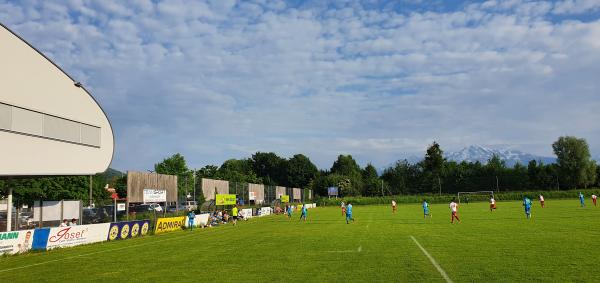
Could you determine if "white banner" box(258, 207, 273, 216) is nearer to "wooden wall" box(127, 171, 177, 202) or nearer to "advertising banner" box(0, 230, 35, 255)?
"wooden wall" box(127, 171, 177, 202)

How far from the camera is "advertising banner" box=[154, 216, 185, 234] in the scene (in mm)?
36081

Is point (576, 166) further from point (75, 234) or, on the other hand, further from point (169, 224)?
point (75, 234)

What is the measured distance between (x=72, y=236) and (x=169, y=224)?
11.8 metres

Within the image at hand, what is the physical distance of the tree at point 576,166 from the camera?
119250 mm

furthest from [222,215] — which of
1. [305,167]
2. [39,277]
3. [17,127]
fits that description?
[305,167]

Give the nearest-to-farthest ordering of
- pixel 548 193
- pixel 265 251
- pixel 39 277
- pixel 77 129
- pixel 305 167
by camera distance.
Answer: pixel 39 277 < pixel 265 251 < pixel 77 129 < pixel 548 193 < pixel 305 167

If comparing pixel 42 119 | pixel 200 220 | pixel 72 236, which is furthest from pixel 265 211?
pixel 42 119

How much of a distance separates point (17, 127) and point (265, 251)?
16.3 metres

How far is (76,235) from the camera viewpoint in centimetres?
2680

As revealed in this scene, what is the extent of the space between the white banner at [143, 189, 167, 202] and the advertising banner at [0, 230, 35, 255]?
13.2 metres

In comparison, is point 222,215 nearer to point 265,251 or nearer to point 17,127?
point 17,127

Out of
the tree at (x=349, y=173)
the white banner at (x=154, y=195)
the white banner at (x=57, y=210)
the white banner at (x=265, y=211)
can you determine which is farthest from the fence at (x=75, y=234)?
the tree at (x=349, y=173)

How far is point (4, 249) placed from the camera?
2200 cm

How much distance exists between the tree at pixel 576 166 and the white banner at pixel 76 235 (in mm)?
122379
